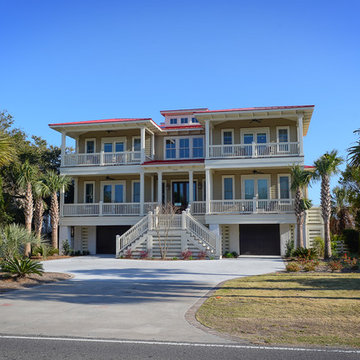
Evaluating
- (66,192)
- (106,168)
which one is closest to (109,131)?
(106,168)

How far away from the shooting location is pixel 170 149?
31547 millimetres

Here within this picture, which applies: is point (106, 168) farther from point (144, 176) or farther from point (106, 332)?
point (106, 332)

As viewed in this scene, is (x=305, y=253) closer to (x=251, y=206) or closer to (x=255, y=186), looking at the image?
(x=251, y=206)

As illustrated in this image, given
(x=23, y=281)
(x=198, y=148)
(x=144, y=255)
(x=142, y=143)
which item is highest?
(x=198, y=148)

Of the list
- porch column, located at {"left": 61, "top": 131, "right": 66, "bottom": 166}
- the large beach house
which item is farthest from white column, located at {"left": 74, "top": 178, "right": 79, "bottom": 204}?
porch column, located at {"left": 61, "top": 131, "right": 66, "bottom": 166}

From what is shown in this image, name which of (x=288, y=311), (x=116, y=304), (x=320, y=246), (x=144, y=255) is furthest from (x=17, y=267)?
(x=320, y=246)

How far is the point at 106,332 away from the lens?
7.57m

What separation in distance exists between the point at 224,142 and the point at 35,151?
14.7 meters

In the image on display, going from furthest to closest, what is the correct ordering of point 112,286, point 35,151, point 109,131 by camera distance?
point 35,151
point 109,131
point 112,286

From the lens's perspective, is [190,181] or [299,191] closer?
[299,191]

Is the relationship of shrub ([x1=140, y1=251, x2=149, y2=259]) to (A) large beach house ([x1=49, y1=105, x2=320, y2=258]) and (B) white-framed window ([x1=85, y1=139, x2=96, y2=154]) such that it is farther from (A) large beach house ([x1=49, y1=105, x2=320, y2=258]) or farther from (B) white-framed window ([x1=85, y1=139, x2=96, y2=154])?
(B) white-framed window ([x1=85, y1=139, x2=96, y2=154])

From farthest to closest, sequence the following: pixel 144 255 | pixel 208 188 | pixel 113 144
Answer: pixel 113 144 < pixel 208 188 < pixel 144 255

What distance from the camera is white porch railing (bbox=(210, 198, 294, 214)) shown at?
85.6ft

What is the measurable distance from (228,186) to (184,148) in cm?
455
